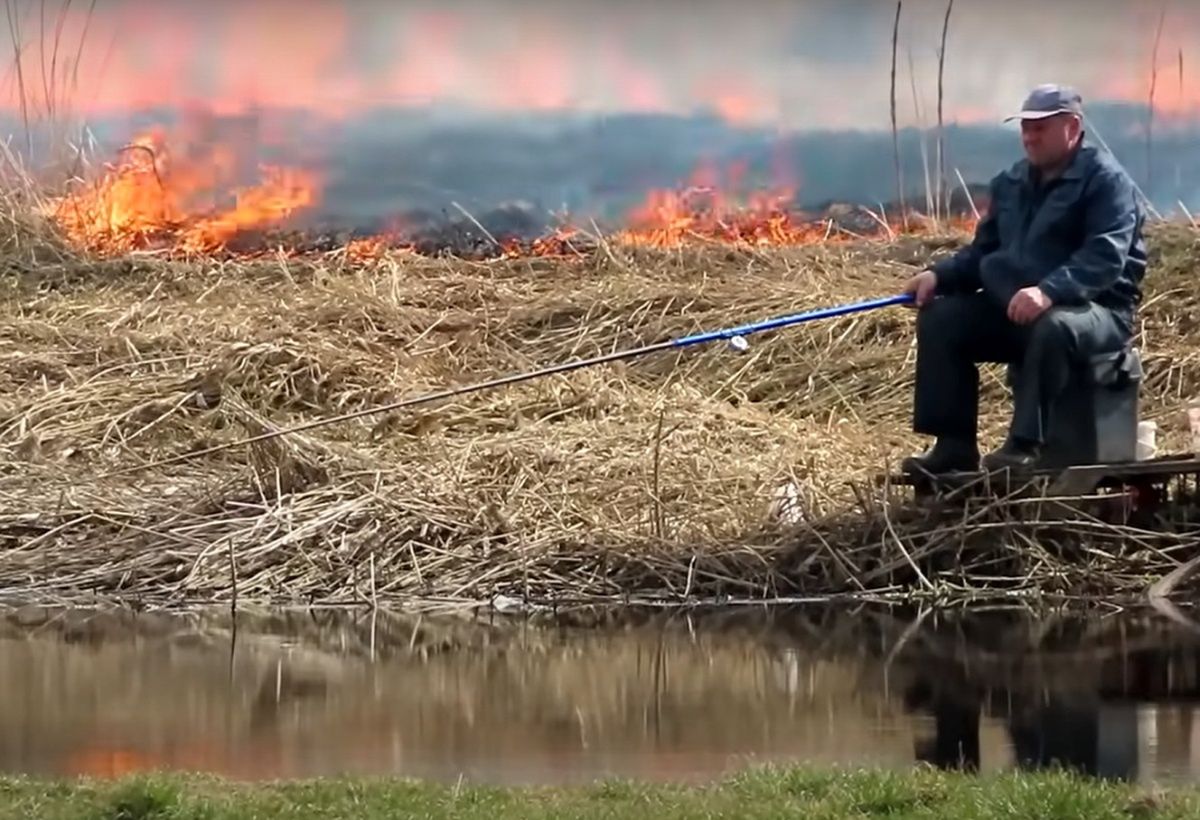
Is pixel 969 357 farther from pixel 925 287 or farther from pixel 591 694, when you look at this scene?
pixel 591 694

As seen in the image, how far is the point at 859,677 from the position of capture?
5.27 meters

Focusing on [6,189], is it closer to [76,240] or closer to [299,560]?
[76,240]

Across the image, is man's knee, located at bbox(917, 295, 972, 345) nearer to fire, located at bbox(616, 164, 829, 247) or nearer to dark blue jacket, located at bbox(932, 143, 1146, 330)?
dark blue jacket, located at bbox(932, 143, 1146, 330)

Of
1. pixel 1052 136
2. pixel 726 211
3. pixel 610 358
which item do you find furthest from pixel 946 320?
pixel 726 211

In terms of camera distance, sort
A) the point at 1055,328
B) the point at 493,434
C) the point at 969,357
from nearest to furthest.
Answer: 1. the point at 1055,328
2. the point at 969,357
3. the point at 493,434

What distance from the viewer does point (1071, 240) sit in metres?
6.48

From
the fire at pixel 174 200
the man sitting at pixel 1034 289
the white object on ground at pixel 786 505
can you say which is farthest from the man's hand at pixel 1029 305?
the fire at pixel 174 200

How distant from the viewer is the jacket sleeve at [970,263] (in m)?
6.66

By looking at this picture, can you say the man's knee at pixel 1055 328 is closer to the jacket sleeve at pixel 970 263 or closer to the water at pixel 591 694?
the jacket sleeve at pixel 970 263

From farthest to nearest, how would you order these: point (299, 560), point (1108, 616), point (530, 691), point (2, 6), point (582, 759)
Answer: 1. point (2, 6)
2. point (299, 560)
3. point (1108, 616)
4. point (530, 691)
5. point (582, 759)

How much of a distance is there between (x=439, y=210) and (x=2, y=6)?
282 cm

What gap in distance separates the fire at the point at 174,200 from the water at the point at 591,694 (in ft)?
19.0

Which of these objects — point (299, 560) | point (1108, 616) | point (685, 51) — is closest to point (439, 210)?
point (685, 51)

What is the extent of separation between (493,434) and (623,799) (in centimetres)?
467
